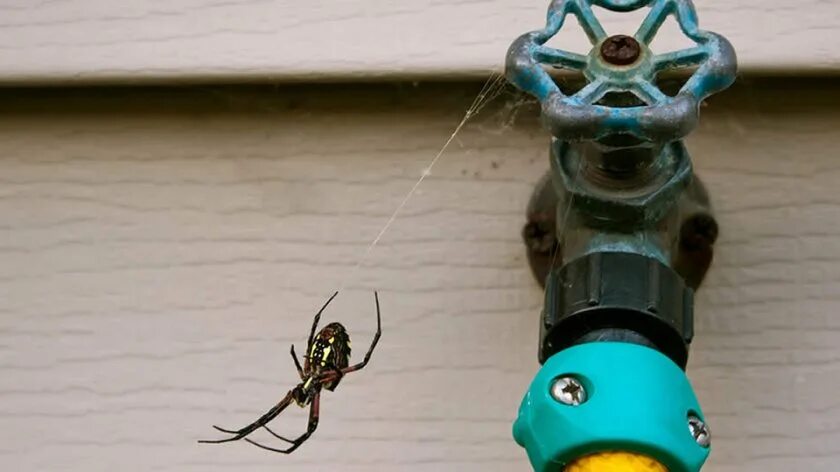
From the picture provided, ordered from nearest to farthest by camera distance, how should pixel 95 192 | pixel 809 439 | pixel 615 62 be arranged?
pixel 615 62 < pixel 809 439 < pixel 95 192

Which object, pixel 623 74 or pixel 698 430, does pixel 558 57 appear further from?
pixel 698 430

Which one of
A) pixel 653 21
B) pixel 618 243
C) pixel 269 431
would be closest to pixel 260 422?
pixel 269 431

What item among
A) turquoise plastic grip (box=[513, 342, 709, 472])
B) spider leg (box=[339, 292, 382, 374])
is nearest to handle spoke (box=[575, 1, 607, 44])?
turquoise plastic grip (box=[513, 342, 709, 472])

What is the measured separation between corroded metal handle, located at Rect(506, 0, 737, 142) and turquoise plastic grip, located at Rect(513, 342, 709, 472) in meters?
0.12

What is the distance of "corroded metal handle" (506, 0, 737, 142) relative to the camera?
0.85 meters

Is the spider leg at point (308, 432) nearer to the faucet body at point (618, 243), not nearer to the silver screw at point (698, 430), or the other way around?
the faucet body at point (618, 243)

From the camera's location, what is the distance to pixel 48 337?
3.89ft

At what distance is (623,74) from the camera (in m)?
0.88

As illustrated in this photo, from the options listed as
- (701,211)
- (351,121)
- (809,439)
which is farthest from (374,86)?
(809,439)

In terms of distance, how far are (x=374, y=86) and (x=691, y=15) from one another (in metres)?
0.31

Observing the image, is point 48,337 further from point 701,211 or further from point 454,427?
point 701,211

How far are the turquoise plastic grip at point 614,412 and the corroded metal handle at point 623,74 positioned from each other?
0.12 metres

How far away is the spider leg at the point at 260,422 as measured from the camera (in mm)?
1127

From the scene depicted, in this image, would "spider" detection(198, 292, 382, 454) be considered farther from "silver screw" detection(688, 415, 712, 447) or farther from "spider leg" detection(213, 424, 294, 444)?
"silver screw" detection(688, 415, 712, 447)
